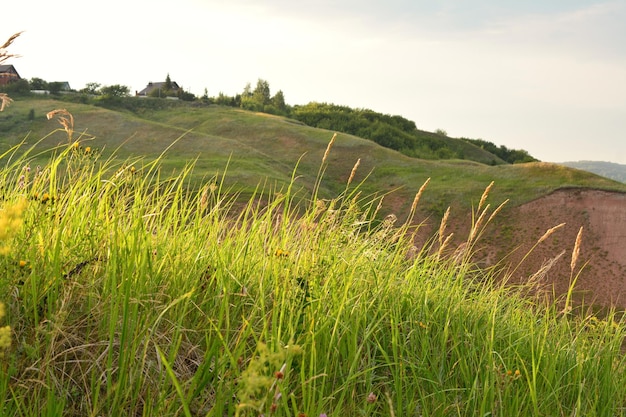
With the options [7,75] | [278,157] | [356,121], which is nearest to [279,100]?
[356,121]

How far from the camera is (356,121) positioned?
52.2 metres

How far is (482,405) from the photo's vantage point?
3.32 metres

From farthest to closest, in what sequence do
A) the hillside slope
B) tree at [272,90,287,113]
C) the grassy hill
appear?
tree at [272,90,287,113] → the grassy hill → the hillside slope

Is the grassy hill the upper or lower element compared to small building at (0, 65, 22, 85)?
lower

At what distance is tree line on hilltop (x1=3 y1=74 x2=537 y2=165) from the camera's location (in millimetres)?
46344

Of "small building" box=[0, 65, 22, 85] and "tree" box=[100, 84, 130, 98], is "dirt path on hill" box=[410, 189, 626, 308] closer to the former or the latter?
"tree" box=[100, 84, 130, 98]

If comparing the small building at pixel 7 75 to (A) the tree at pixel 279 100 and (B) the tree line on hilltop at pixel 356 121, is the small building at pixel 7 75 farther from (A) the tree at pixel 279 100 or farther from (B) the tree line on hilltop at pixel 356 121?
(A) the tree at pixel 279 100

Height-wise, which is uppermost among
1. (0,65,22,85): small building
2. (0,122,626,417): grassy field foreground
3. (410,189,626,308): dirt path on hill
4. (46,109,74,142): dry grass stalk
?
(0,65,22,85): small building

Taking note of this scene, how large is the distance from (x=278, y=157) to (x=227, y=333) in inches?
1165

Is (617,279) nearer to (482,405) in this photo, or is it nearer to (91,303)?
(482,405)

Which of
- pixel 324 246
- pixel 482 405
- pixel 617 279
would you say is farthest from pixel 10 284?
pixel 617 279

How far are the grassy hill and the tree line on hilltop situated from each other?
5233mm

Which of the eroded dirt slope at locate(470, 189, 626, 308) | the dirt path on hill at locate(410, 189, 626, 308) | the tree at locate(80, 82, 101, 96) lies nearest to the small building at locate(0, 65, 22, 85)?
the tree at locate(80, 82, 101, 96)

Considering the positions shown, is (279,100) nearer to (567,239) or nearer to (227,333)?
(567,239)
